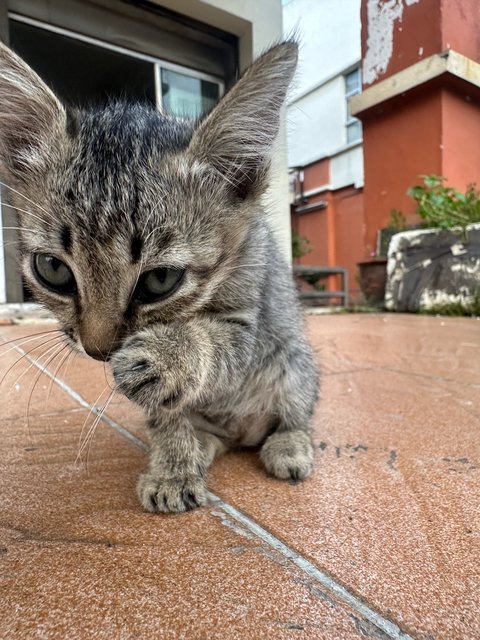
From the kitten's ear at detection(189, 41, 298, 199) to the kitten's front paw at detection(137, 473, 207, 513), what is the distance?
0.64 metres

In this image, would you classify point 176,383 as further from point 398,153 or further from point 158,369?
point 398,153

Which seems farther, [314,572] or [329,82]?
[329,82]

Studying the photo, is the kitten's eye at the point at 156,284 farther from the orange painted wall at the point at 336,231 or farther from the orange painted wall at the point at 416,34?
the orange painted wall at the point at 336,231

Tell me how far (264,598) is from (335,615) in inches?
3.4

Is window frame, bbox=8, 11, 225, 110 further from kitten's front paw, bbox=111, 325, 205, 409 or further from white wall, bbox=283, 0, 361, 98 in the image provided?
white wall, bbox=283, 0, 361, 98

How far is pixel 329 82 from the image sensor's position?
9.49 meters

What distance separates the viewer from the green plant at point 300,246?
26.5 ft

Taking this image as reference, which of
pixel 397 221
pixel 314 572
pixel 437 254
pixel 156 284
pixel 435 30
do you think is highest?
pixel 435 30

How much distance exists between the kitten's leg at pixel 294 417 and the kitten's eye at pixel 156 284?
42 cm

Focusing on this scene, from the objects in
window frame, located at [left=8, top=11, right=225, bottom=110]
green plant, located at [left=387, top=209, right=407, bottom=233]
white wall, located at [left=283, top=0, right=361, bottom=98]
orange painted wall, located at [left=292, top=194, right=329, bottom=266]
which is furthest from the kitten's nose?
white wall, located at [left=283, top=0, right=361, bottom=98]

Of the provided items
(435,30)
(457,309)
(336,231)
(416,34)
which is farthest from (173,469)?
(336,231)

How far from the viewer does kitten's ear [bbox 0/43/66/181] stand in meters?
0.98

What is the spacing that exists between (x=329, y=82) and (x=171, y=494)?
10.2 meters

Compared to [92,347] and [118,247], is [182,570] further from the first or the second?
[118,247]
